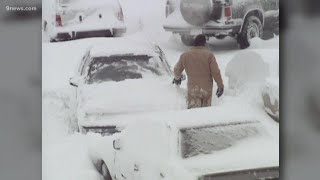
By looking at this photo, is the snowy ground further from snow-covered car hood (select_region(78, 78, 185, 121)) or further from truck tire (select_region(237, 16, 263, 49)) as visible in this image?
truck tire (select_region(237, 16, 263, 49))

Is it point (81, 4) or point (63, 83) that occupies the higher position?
point (81, 4)

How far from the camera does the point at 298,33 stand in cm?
317

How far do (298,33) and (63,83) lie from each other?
1.46 meters

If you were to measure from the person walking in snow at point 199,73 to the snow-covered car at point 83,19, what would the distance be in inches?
15.9

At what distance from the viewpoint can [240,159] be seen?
297cm

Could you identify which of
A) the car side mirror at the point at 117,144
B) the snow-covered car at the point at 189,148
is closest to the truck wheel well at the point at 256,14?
the snow-covered car at the point at 189,148

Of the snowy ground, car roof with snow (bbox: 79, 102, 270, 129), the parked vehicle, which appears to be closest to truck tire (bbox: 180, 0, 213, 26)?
the parked vehicle

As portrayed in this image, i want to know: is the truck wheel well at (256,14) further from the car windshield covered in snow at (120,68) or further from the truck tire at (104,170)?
the truck tire at (104,170)

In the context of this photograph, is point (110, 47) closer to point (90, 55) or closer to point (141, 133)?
point (90, 55)

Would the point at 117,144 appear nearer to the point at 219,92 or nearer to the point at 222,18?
the point at 219,92

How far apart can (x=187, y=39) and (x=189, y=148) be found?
0.62 metres

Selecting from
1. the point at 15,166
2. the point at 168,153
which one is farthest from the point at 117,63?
the point at 15,166

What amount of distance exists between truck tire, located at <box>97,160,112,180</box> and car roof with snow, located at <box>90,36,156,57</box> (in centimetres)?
61

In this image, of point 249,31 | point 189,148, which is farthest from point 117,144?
point 249,31
